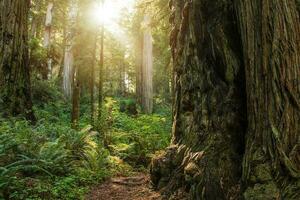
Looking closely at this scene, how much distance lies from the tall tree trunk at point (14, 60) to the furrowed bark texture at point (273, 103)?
5.93 meters

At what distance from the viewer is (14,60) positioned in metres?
8.52

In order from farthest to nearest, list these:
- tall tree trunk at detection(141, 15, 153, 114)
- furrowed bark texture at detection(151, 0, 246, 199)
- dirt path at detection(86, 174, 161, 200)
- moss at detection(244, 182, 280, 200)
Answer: tall tree trunk at detection(141, 15, 153, 114) → dirt path at detection(86, 174, 161, 200) → furrowed bark texture at detection(151, 0, 246, 199) → moss at detection(244, 182, 280, 200)

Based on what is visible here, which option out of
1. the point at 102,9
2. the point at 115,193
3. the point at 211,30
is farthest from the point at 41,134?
the point at 102,9

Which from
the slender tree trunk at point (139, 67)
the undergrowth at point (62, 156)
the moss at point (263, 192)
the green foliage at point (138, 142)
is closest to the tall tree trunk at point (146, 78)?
the slender tree trunk at point (139, 67)

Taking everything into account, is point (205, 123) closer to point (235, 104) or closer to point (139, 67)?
point (235, 104)

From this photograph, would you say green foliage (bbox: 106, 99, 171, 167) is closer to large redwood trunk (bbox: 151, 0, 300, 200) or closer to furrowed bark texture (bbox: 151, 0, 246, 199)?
furrowed bark texture (bbox: 151, 0, 246, 199)

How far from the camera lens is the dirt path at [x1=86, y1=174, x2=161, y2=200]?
5.76 meters

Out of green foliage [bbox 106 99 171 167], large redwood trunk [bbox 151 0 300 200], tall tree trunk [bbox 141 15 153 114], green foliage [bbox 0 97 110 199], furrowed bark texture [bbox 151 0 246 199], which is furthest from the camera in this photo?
tall tree trunk [bbox 141 15 153 114]

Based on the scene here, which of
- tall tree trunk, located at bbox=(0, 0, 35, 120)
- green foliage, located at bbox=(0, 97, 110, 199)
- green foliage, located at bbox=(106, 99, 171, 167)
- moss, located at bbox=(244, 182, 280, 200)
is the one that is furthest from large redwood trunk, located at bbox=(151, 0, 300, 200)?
tall tree trunk, located at bbox=(0, 0, 35, 120)

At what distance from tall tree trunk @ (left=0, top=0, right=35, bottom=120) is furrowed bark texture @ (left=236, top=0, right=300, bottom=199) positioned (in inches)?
234

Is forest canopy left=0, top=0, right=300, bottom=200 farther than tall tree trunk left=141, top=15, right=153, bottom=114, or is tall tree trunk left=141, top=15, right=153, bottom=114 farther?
tall tree trunk left=141, top=15, right=153, bottom=114

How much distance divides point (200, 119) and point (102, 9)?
31.5ft

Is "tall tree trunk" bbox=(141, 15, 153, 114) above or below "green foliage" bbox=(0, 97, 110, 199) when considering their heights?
above

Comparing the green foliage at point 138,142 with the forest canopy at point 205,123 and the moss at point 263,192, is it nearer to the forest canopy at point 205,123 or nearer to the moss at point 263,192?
the forest canopy at point 205,123
